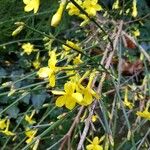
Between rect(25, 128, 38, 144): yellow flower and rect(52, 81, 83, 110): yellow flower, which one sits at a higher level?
rect(52, 81, 83, 110): yellow flower

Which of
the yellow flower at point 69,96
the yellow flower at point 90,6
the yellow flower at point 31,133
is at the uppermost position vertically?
the yellow flower at point 90,6

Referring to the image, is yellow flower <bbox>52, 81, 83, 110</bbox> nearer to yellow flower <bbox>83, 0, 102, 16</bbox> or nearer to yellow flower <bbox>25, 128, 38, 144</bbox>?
yellow flower <bbox>83, 0, 102, 16</bbox>

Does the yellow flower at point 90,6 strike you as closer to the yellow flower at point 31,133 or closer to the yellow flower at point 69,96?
the yellow flower at point 69,96

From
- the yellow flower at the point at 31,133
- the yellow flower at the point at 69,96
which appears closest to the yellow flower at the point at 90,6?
the yellow flower at the point at 69,96

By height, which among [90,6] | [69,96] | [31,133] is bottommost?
[31,133]

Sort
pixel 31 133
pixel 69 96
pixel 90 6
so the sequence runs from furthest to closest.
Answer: pixel 31 133
pixel 90 6
pixel 69 96

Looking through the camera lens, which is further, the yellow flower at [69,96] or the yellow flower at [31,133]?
the yellow flower at [31,133]

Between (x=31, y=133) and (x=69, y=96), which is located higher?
(x=69, y=96)

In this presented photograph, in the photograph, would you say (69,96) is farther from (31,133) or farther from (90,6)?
(31,133)

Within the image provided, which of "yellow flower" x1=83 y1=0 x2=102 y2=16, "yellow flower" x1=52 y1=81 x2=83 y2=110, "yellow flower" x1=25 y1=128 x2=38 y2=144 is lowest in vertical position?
"yellow flower" x1=25 y1=128 x2=38 y2=144

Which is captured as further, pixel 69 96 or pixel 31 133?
pixel 31 133

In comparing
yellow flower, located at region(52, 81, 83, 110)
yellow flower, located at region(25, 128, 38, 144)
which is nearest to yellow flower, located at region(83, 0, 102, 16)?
yellow flower, located at region(52, 81, 83, 110)

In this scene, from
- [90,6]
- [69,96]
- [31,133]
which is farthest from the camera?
[31,133]

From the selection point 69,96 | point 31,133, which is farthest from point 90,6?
point 31,133
